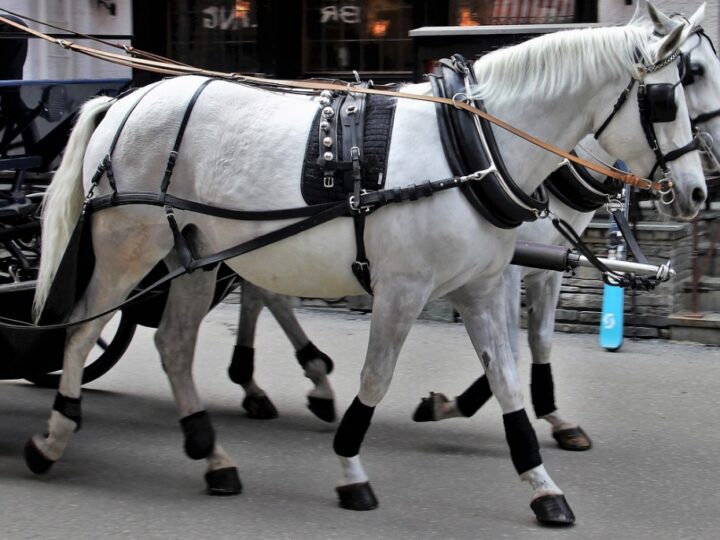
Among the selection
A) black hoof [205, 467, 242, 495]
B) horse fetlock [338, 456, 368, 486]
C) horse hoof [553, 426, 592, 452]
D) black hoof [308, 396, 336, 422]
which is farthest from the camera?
black hoof [308, 396, 336, 422]

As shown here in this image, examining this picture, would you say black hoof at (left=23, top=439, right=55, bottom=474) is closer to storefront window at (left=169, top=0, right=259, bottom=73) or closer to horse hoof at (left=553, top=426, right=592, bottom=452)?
horse hoof at (left=553, top=426, right=592, bottom=452)

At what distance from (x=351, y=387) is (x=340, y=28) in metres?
5.06

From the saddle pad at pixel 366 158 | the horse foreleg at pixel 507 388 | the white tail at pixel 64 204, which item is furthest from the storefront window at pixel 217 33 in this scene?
the horse foreleg at pixel 507 388

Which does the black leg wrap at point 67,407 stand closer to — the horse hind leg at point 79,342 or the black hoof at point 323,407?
the horse hind leg at point 79,342

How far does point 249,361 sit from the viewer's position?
573 centimetres

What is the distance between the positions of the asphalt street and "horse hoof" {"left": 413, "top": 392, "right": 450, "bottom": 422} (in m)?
0.09

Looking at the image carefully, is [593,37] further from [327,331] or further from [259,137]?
[327,331]

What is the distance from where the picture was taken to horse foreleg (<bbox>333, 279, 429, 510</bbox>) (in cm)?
408

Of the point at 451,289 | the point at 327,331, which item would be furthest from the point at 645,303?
the point at 451,289

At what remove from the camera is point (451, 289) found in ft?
13.8

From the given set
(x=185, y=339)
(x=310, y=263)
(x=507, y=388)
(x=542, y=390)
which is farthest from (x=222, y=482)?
(x=542, y=390)

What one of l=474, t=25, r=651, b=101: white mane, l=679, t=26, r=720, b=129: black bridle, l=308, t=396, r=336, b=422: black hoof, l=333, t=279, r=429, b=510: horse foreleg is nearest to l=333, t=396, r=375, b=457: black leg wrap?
l=333, t=279, r=429, b=510: horse foreleg

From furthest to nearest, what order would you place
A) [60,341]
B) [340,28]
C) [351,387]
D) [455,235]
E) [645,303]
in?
[340,28]
[645,303]
[351,387]
[60,341]
[455,235]

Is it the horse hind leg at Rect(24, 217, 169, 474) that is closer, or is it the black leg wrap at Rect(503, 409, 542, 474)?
the black leg wrap at Rect(503, 409, 542, 474)
